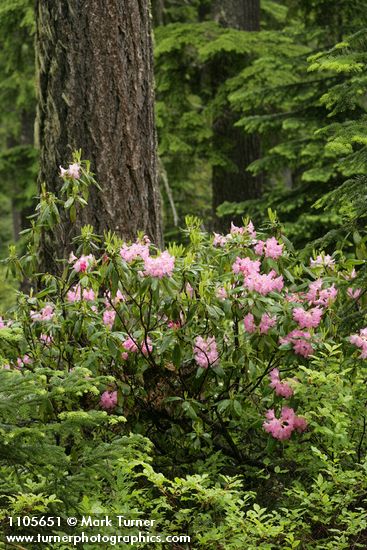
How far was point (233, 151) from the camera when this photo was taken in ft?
34.0

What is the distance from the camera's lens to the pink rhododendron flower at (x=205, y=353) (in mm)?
3734

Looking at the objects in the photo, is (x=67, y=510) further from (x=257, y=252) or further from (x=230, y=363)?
(x=257, y=252)

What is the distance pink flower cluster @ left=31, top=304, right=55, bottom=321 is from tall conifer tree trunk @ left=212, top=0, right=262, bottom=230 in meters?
6.35

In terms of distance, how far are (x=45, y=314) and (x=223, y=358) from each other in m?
0.86

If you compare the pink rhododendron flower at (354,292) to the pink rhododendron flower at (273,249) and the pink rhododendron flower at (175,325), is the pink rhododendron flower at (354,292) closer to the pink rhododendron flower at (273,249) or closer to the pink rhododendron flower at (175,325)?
the pink rhododendron flower at (273,249)

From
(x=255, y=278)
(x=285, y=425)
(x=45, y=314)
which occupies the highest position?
(x=255, y=278)

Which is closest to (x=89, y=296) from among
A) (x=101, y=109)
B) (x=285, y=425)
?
(x=285, y=425)

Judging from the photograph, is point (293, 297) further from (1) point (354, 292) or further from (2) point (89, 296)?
(2) point (89, 296)

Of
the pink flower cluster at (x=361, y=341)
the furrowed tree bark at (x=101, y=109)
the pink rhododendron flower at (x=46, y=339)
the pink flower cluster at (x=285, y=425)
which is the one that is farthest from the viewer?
the furrowed tree bark at (x=101, y=109)

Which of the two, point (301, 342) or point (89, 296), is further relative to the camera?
point (89, 296)

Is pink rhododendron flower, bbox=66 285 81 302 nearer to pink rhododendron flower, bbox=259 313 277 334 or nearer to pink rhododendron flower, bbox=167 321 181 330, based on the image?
pink rhododendron flower, bbox=167 321 181 330

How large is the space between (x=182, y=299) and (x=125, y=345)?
36cm

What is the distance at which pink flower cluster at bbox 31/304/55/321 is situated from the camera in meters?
3.91

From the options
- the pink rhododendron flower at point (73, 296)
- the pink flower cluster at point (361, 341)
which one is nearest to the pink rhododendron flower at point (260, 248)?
the pink flower cluster at point (361, 341)
